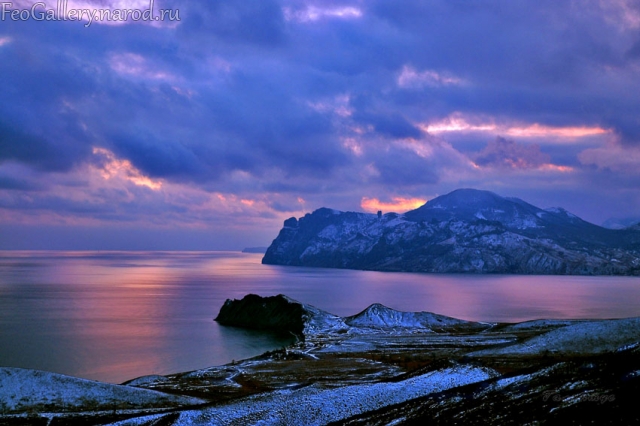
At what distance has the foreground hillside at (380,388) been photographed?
107 feet

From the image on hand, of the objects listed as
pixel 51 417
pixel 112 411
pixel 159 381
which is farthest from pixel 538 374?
pixel 159 381

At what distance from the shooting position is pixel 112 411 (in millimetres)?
52031

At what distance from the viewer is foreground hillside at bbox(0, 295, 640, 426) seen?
32.5 meters

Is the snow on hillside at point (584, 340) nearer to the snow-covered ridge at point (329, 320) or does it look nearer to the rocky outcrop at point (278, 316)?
the snow-covered ridge at point (329, 320)

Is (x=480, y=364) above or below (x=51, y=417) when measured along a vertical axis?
above

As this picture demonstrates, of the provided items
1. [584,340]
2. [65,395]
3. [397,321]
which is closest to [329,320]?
[397,321]

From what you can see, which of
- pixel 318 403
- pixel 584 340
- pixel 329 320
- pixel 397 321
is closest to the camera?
pixel 318 403

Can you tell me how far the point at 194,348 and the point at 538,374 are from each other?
274 ft

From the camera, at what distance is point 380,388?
157 feet

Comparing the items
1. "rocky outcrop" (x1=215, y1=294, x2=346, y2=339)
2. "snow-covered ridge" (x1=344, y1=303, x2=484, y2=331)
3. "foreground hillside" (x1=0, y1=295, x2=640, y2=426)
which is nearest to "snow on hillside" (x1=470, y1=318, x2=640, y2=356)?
"foreground hillside" (x1=0, y1=295, x2=640, y2=426)

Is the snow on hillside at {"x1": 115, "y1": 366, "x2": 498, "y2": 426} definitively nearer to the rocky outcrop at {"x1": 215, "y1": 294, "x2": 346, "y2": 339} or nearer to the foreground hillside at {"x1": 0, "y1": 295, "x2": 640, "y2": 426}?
the foreground hillside at {"x1": 0, "y1": 295, "x2": 640, "y2": 426}

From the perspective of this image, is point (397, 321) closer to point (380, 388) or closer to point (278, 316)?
point (278, 316)

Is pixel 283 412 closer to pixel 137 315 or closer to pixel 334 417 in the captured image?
pixel 334 417

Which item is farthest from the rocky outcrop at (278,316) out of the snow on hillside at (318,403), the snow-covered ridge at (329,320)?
the snow on hillside at (318,403)
